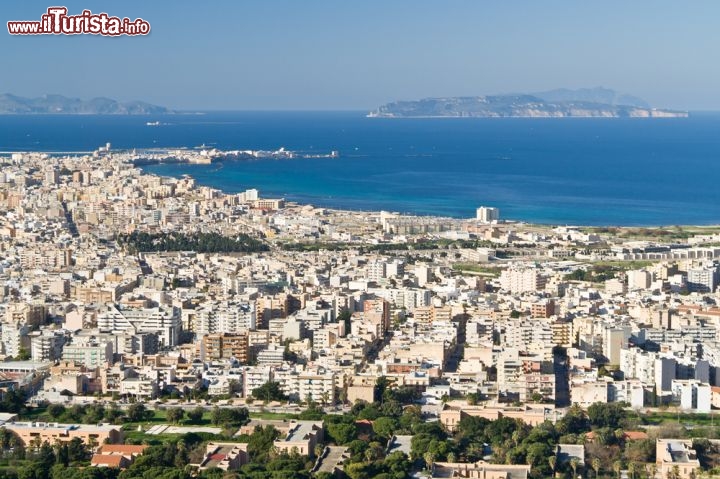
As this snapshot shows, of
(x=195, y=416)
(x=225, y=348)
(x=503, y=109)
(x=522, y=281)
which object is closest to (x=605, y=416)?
(x=195, y=416)

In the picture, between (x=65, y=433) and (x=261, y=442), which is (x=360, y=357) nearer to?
(x=261, y=442)

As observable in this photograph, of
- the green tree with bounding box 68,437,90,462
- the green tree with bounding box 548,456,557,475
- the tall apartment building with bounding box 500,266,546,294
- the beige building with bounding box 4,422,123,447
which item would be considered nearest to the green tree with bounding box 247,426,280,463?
the beige building with bounding box 4,422,123,447

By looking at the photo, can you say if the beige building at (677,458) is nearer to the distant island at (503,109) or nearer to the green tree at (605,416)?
the green tree at (605,416)

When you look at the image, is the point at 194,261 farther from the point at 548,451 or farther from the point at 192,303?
the point at 548,451

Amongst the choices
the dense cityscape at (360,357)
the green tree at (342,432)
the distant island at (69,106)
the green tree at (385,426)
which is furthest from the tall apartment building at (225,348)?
the distant island at (69,106)

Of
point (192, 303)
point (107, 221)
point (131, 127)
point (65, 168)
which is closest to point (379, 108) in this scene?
point (131, 127)

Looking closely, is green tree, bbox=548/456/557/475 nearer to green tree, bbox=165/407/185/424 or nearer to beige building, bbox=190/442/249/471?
beige building, bbox=190/442/249/471
